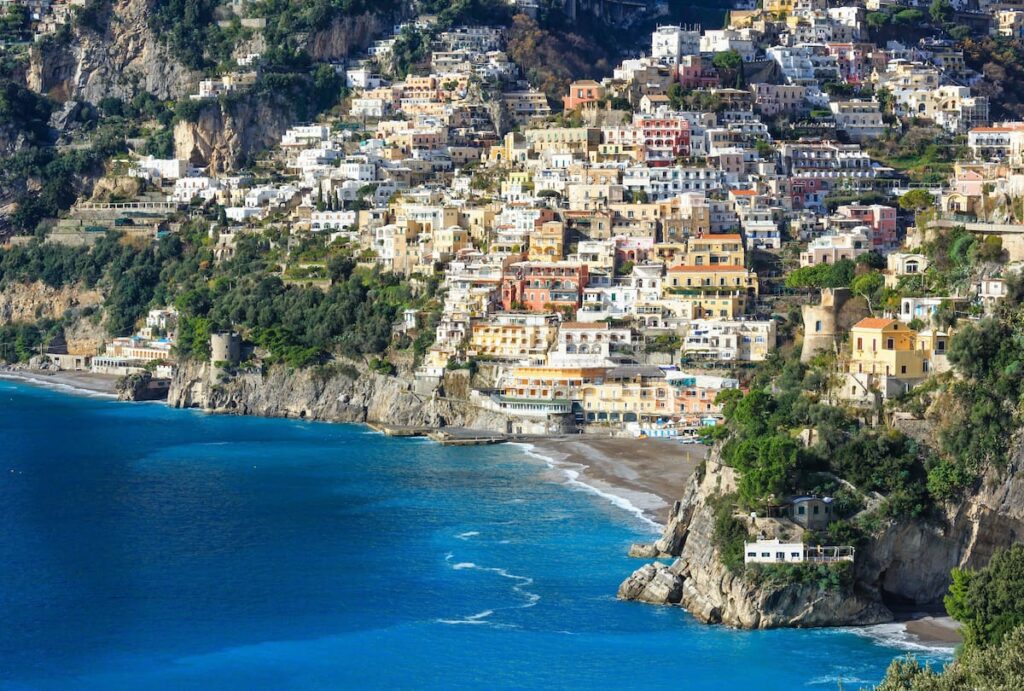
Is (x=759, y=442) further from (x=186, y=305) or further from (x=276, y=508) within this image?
(x=186, y=305)

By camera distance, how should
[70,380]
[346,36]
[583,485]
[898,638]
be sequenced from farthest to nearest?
[346,36], [70,380], [583,485], [898,638]

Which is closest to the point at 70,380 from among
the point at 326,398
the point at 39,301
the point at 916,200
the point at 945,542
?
the point at 39,301

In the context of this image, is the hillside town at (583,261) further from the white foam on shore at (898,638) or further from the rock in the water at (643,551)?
the white foam on shore at (898,638)

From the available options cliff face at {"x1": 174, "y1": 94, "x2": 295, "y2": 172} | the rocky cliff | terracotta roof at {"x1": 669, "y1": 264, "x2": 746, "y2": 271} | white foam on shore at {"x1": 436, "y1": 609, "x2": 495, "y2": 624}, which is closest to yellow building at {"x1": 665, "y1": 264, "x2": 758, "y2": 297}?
terracotta roof at {"x1": 669, "y1": 264, "x2": 746, "y2": 271}

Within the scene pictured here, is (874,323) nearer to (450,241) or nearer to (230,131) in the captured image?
(450,241)

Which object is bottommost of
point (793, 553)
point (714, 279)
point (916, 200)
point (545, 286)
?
point (793, 553)

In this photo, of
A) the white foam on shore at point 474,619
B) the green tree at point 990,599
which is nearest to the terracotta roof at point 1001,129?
the white foam on shore at point 474,619
